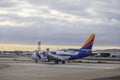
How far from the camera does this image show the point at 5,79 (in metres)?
28.5

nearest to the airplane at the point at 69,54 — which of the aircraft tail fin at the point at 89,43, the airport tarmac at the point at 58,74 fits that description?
the aircraft tail fin at the point at 89,43

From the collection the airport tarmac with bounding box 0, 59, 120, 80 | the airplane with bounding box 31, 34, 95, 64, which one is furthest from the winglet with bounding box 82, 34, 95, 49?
the airport tarmac with bounding box 0, 59, 120, 80

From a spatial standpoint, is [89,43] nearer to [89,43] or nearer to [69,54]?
[89,43]

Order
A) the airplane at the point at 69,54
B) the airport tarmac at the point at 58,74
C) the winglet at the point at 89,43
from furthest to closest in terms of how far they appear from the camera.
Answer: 1. the winglet at the point at 89,43
2. the airplane at the point at 69,54
3. the airport tarmac at the point at 58,74

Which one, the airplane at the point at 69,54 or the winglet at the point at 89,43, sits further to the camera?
the winglet at the point at 89,43

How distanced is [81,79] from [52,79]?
8.46 ft

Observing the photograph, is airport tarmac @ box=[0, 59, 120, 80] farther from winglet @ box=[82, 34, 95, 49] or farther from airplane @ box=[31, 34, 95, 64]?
winglet @ box=[82, 34, 95, 49]

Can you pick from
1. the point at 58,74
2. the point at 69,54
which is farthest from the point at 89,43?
the point at 58,74

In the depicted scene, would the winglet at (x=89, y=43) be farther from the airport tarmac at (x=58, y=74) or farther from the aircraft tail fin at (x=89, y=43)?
the airport tarmac at (x=58, y=74)

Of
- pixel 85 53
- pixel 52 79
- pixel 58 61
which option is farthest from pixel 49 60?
pixel 52 79

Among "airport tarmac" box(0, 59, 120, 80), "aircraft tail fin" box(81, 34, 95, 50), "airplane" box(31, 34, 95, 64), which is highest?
"aircraft tail fin" box(81, 34, 95, 50)

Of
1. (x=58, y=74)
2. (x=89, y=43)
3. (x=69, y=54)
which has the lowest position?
(x=58, y=74)

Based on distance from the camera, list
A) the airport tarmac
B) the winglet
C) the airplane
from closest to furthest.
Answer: the airport tarmac
the airplane
the winglet

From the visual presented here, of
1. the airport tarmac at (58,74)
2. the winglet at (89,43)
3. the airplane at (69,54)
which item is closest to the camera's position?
the airport tarmac at (58,74)
